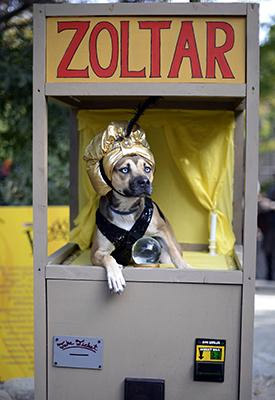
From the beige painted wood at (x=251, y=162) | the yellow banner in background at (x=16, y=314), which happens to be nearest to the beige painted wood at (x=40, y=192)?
the beige painted wood at (x=251, y=162)

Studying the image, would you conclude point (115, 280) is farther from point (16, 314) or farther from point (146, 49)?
point (16, 314)

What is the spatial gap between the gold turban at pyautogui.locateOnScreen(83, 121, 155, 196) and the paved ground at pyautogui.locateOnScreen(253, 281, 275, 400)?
6.80ft

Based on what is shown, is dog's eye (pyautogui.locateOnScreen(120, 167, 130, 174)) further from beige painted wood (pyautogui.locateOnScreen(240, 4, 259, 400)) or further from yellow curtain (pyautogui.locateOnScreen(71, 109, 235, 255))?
yellow curtain (pyautogui.locateOnScreen(71, 109, 235, 255))

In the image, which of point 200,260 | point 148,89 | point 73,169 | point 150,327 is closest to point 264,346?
point 200,260

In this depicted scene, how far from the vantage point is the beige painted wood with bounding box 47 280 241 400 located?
2545mm

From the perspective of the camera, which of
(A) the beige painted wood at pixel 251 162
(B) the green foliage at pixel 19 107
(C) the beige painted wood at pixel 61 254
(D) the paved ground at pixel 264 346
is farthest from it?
(B) the green foliage at pixel 19 107

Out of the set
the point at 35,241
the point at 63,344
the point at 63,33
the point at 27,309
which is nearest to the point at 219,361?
Answer: the point at 63,344

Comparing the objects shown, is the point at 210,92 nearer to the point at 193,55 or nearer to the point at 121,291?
the point at 193,55

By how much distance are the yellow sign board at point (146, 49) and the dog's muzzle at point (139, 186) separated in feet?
1.55

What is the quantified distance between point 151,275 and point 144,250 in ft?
0.98

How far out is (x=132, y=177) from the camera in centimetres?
268

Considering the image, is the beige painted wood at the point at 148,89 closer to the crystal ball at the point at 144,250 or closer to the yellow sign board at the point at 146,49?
the yellow sign board at the point at 146,49

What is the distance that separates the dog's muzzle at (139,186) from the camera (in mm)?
2650

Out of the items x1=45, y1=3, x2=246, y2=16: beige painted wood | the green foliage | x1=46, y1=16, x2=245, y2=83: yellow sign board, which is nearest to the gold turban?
x1=46, y1=16, x2=245, y2=83: yellow sign board
